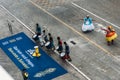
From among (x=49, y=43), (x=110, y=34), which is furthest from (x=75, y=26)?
(x=110, y=34)

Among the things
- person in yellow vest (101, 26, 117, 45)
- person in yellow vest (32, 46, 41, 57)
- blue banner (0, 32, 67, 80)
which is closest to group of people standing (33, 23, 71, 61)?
blue banner (0, 32, 67, 80)

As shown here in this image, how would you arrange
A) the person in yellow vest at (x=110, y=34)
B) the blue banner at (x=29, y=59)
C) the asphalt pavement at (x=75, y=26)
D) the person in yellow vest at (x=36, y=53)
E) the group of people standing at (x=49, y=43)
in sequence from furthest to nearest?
the person in yellow vest at (x=110, y=34) → the person in yellow vest at (x=36, y=53) → the group of people standing at (x=49, y=43) → the asphalt pavement at (x=75, y=26) → the blue banner at (x=29, y=59)

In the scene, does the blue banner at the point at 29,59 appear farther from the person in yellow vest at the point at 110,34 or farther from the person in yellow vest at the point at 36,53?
the person in yellow vest at the point at 110,34

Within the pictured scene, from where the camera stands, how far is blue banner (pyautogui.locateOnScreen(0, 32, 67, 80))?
20219mm

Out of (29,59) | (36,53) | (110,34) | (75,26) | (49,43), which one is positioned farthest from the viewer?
(75,26)

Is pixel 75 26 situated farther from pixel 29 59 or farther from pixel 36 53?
pixel 29 59

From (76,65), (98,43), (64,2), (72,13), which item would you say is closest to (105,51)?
(98,43)

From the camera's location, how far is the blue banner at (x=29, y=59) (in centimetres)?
2022

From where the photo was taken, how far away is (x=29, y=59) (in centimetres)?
2162

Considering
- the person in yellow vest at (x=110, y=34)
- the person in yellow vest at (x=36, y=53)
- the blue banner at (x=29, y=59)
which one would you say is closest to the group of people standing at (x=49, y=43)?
the blue banner at (x=29, y=59)

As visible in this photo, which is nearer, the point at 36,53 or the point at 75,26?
the point at 36,53

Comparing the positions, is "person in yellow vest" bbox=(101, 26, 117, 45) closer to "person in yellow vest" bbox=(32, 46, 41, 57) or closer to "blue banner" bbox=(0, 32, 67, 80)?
"blue banner" bbox=(0, 32, 67, 80)

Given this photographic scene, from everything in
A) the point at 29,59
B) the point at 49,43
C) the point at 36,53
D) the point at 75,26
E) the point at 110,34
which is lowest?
the point at 29,59

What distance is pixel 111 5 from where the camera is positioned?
91.6 feet
